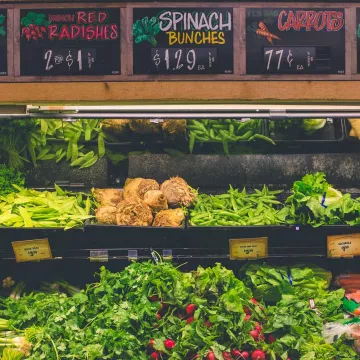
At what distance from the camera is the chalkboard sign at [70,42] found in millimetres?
4844

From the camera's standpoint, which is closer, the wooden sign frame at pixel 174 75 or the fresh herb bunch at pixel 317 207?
the wooden sign frame at pixel 174 75

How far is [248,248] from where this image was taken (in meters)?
5.56

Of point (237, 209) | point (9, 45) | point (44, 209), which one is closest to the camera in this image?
point (9, 45)

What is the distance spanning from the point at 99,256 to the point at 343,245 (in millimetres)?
1860

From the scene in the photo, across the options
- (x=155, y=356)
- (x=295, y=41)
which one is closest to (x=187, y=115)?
(x=295, y=41)

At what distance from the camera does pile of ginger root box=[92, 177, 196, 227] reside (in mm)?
5680

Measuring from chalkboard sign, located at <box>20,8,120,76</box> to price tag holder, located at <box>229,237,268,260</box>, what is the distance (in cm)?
163

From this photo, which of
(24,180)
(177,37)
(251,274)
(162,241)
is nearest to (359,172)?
(251,274)

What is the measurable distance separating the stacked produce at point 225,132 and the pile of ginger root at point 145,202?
1.73 ft

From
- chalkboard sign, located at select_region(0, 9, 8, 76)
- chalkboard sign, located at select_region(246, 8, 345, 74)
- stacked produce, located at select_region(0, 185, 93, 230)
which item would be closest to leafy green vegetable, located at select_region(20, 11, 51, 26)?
chalkboard sign, located at select_region(0, 9, 8, 76)

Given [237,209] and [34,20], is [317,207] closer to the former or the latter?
[237,209]

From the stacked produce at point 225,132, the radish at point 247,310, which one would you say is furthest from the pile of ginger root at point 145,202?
the radish at point 247,310

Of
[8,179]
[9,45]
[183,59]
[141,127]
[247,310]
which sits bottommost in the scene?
[247,310]

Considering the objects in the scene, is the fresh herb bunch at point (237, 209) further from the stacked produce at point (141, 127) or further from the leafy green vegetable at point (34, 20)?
the leafy green vegetable at point (34, 20)
